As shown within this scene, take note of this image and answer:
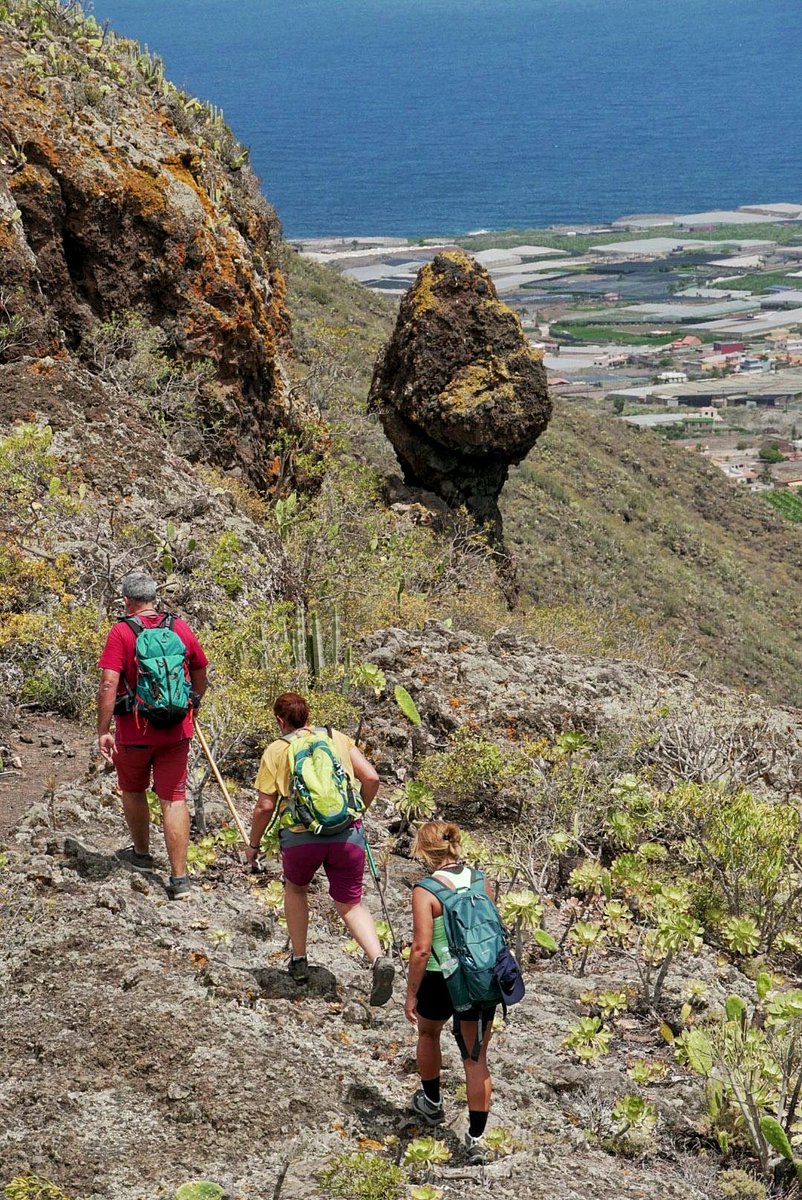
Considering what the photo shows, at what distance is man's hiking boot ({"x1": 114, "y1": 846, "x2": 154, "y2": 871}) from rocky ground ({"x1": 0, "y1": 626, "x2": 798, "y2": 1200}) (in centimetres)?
8

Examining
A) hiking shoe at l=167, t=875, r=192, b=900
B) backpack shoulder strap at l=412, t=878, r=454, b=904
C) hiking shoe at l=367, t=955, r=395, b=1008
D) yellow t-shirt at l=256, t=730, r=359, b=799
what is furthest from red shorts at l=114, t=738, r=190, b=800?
backpack shoulder strap at l=412, t=878, r=454, b=904

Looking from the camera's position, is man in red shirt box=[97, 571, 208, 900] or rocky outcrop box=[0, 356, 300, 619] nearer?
man in red shirt box=[97, 571, 208, 900]

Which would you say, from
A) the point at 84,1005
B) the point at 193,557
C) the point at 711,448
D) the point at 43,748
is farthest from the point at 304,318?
the point at 711,448

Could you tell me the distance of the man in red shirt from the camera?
20.7 ft

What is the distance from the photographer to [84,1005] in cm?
545

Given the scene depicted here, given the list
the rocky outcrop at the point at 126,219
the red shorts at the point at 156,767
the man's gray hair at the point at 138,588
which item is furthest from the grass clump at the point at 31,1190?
the rocky outcrop at the point at 126,219

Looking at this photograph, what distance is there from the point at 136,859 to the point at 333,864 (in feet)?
4.78

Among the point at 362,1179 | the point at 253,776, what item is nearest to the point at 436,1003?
the point at 362,1179

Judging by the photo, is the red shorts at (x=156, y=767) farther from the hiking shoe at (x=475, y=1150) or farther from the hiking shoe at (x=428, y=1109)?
the hiking shoe at (x=475, y=1150)

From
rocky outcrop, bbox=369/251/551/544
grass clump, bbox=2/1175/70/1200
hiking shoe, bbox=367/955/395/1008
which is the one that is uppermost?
rocky outcrop, bbox=369/251/551/544

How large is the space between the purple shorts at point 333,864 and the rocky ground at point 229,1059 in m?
0.49

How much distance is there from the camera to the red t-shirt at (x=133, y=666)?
6.30 metres

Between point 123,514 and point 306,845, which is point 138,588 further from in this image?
point 123,514

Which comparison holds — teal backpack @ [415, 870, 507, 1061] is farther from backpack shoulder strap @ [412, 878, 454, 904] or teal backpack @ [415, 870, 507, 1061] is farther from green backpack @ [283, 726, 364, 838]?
green backpack @ [283, 726, 364, 838]
